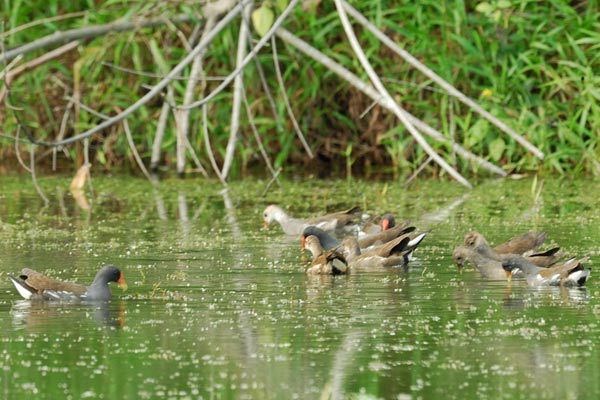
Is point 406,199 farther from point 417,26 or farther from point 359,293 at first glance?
point 359,293

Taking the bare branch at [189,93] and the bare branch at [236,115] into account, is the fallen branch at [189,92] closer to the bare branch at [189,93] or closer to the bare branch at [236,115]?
the bare branch at [189,93]

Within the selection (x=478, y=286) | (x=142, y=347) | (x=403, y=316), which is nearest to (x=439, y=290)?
(x=478, y=286)

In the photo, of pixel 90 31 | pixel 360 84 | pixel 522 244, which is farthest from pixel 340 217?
pixel 90 31

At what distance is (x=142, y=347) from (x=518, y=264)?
11.6ft

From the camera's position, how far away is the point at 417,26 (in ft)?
62.8

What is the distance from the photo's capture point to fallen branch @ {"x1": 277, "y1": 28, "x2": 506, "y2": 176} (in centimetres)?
1759

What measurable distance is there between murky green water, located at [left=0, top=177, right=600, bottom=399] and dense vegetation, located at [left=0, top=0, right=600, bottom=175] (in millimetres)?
3342

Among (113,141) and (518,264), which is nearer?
(518,264)

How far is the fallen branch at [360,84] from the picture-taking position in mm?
17594

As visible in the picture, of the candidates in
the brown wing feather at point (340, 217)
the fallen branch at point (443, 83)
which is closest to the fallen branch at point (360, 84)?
the fallen branch at point (443, 83)

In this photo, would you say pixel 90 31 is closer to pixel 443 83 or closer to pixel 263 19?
pixel 263 19

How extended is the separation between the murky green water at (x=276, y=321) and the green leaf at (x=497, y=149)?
9.81 ft

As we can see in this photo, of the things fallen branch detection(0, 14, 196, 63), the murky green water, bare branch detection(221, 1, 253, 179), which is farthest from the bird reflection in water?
fallen branch detection(0, 14, 196, 63)

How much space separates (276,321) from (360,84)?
8.97 meters
